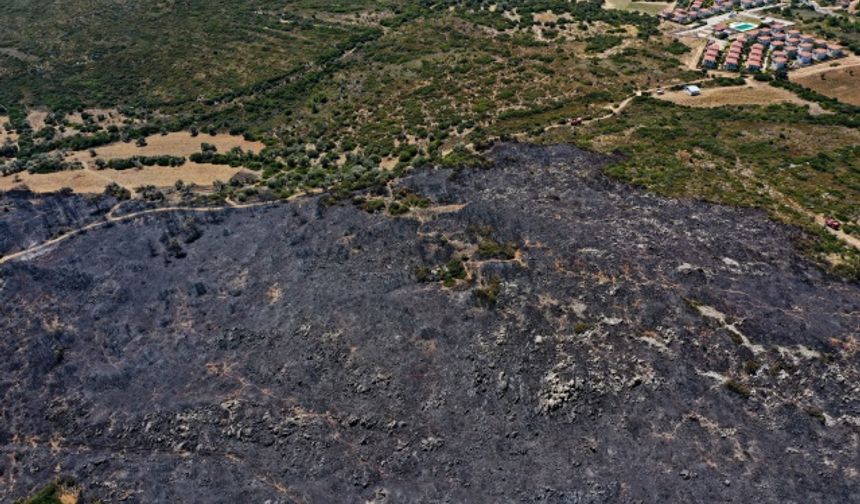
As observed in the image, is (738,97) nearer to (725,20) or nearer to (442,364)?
(725,20)

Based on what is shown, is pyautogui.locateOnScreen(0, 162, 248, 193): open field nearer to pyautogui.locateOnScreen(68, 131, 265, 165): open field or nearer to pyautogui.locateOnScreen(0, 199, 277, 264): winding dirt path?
pyautogui.locateOnScreen(68, 131, 265, 165): open field

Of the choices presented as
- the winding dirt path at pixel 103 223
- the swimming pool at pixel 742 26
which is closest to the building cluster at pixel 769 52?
the swimming pool at pixel 742 26

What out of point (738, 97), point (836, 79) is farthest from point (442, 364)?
point (836, 79)

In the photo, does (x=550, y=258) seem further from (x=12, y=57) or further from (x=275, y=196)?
(x=12, y=57)

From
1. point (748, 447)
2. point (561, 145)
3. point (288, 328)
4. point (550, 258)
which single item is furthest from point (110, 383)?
point (561, 145)

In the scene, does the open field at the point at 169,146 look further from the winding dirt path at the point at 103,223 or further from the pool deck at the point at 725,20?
the pool deck at the point at 725,20

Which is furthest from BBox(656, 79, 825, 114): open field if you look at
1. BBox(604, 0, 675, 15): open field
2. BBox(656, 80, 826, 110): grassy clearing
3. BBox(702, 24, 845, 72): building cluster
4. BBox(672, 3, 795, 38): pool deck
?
BBox(604, 0, 675, 15): open field

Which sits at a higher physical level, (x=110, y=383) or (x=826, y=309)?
(x=826, y=309)
